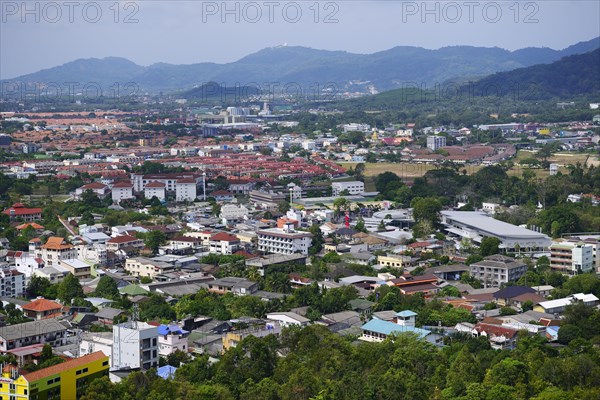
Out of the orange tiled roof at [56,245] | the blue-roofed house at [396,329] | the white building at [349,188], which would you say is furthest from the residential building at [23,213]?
the blue-roofed house at [396,329]

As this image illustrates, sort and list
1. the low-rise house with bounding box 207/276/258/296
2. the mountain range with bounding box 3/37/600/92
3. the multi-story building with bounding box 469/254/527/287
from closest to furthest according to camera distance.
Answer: the low-rise house with bounding box 207/276/258/296, the multi-story building with bounding box 469/254/527/287, the mountain range with bounding box 3/37/600/92

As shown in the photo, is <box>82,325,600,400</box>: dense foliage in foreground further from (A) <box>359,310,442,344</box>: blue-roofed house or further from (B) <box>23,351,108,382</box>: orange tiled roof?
A: (A) <box>359,310,442,344</box>: blue-roofed house

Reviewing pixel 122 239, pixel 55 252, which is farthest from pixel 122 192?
pixel 55 252

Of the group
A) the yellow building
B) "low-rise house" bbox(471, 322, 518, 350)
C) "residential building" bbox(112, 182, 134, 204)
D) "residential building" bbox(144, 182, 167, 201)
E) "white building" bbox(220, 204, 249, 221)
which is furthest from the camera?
"residential building" bbox(144, 182, 167, 201)

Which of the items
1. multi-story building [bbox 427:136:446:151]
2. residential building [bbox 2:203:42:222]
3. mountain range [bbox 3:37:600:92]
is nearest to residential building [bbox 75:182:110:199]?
residential building [bbox 2:203:42:222]

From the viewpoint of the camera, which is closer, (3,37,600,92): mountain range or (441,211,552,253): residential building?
(441,211,552,253): residential building

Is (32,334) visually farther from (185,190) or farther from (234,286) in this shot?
(185,190)

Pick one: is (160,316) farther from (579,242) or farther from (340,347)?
(579,242)

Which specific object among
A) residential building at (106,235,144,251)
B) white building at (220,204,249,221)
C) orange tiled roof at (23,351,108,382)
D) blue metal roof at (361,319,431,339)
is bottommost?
blue metal roof at (361,319,431,339)
